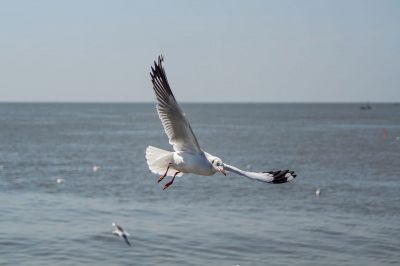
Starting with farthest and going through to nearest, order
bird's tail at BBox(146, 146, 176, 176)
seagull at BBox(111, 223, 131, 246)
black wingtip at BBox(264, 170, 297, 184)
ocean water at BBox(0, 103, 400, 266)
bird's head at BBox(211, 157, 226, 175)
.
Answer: seagull at BBox(111, 223, 131, 246), ocean water at BBox(0, 103, 400, 266), bird's tail at BBox(146, 146, 176, 176), black wingtip at BBox(264, 170, 297, 184), bird's head at BBox(211, 157, 226, 175)

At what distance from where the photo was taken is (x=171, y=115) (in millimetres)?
11195

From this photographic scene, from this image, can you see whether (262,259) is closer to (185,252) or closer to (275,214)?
(185,252)

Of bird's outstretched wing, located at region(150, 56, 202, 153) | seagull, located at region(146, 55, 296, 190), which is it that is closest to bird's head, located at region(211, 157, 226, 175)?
seagull, located at region(146, 55, 296, 190)

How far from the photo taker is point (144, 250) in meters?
21.7

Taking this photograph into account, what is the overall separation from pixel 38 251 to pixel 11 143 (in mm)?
54014

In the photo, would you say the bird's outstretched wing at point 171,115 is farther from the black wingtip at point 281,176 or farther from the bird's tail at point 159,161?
the black wingtip at point 281,176

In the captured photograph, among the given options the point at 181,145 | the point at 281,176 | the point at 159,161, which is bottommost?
the point at 281,176

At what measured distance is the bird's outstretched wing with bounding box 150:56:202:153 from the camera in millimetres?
10953

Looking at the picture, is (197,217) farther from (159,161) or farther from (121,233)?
(159,161)

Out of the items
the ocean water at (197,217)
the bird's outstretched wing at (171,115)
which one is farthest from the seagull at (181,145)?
the ocean water at (197,217)

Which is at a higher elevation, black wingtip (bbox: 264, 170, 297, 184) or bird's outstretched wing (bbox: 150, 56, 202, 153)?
bird's outstretched wing (bbox: 150, 56, 202, 153)

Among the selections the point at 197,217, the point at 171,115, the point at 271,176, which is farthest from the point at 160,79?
the point at 197,217

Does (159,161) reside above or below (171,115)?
below

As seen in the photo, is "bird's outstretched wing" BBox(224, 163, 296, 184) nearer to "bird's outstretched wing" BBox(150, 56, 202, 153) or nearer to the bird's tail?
"bird's outstretched wing" BBox(150, 56, 202, 153)
